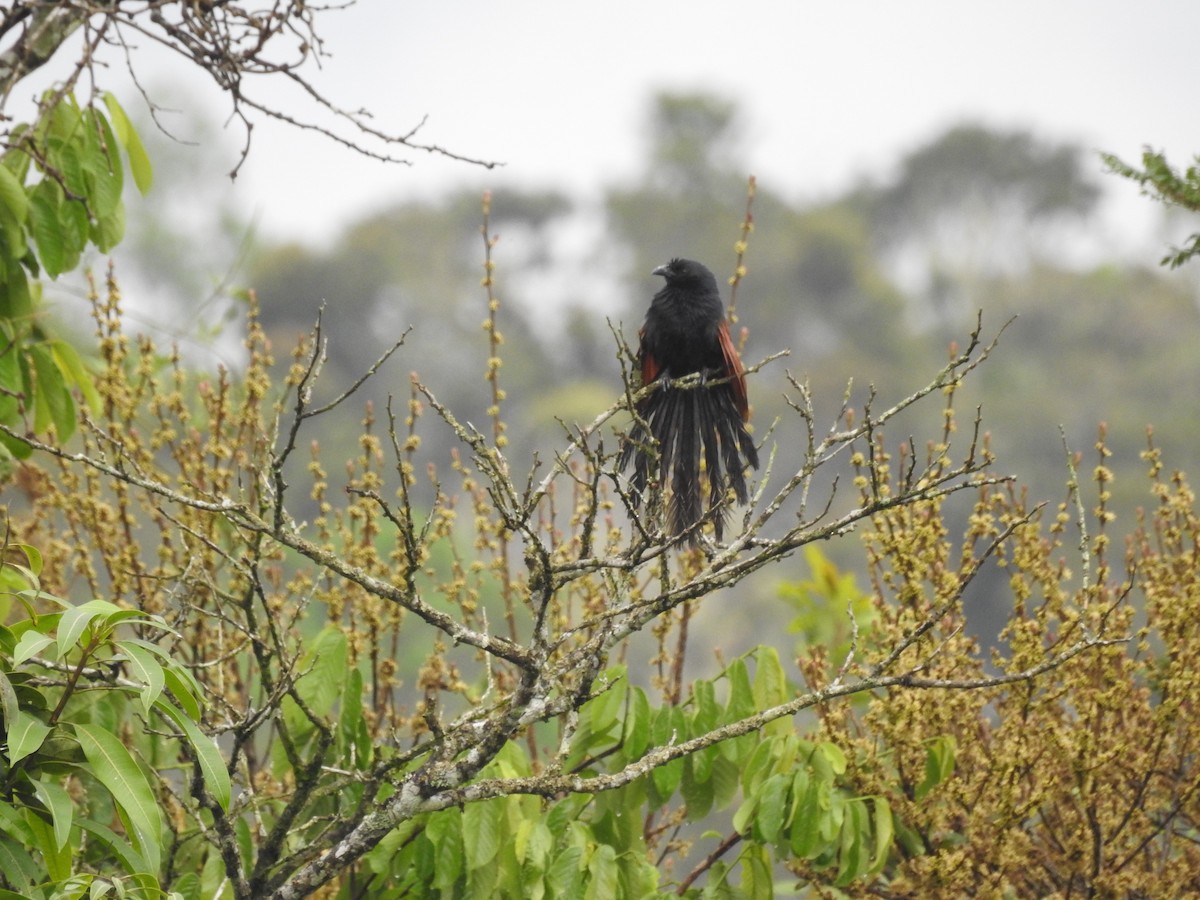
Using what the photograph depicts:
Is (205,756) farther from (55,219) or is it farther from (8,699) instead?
(55,219)

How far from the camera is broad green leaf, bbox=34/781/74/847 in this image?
2.52 m

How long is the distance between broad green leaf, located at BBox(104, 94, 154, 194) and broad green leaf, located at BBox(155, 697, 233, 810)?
63.3 inches

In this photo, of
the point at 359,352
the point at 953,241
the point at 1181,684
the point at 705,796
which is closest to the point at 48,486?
the point at 705,796

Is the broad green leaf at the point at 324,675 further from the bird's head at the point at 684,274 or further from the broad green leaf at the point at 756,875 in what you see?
the bird's head at the point at 684,274

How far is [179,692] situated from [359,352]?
38.1m

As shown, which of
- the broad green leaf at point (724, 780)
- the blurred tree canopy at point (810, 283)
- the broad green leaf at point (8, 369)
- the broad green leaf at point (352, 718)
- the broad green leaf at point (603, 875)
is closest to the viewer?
the broad green leaf at point (603, 875)

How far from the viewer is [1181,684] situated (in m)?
3.37

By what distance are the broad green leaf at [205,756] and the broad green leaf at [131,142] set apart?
5.27 feet

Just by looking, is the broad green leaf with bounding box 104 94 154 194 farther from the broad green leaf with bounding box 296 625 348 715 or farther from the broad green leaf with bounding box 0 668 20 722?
the broad green leaf with bounding box 0 668 20 722

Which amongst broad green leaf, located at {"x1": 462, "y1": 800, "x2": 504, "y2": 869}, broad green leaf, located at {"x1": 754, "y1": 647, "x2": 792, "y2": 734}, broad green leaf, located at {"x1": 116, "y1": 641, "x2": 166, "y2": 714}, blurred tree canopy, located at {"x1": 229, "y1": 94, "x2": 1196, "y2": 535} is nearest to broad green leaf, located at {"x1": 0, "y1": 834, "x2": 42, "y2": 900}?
broad green leaf, located at {"x1": 116, "y1": 641, "x2": 166, "y2": 714}

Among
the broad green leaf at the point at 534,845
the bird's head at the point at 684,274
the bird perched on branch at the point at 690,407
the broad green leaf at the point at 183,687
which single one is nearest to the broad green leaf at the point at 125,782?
the broad green leaf at the point at 183,687

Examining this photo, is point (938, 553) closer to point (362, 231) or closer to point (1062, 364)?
point (1062, 364)

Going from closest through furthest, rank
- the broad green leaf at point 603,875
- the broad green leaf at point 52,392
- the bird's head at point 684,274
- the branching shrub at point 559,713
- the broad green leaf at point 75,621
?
the broad green leaf at point 75,621
the branching shrub at point 559,713
the broad green leaf at point 603,875
the broad green leaf at point 52,392
the bird's head at point 684,274

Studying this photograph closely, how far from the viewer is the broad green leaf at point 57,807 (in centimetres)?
252
